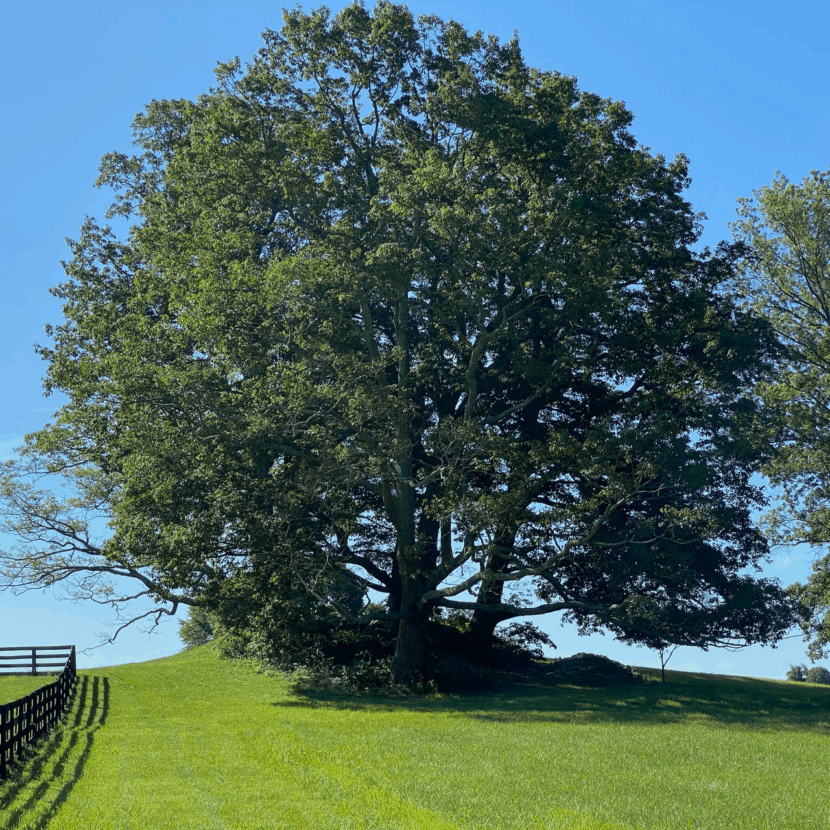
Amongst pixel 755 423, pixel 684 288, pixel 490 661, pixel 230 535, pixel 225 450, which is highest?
pixel 684 288

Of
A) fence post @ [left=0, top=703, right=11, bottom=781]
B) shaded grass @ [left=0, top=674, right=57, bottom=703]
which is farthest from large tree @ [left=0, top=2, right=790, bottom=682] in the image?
fence post @ [left=0, top=703, right=11, bottom=781]

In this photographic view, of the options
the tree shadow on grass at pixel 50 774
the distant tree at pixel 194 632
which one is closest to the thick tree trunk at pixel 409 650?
the tree shadow on grass at pixel 50 774

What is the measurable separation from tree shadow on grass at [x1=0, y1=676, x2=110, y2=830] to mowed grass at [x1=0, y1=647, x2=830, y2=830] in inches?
2.3

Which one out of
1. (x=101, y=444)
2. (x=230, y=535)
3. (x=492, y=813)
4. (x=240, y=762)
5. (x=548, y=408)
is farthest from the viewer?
(x=548, y=408)

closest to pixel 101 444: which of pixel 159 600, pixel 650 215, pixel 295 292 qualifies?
pixel 159 600

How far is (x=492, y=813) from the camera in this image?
13.8m

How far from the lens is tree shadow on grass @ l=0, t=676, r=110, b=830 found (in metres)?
14.3

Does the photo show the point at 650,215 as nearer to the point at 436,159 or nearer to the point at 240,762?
the point at 436,159

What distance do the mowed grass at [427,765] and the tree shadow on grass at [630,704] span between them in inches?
5.1

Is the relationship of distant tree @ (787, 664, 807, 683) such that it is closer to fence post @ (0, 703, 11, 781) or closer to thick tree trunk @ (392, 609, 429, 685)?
thick tree trunk @ (392, 609, 429, 685)

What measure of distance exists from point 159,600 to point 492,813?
21.5 metres

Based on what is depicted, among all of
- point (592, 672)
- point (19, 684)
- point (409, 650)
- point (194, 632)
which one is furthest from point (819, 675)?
point (19, 684)

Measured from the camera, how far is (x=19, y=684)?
35062 mm

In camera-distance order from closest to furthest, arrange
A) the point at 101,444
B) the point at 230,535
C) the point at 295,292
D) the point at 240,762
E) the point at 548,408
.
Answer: the point at 240,762 → the point at 295,292 → the point at 230,535 → the point at 101,444 → the point at 548,408
